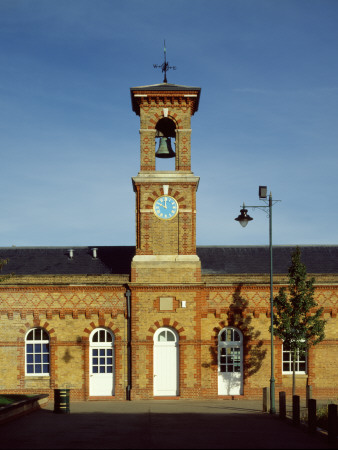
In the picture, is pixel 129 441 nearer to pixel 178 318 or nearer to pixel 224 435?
pixel 224 435

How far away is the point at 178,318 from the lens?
2864 centimetres

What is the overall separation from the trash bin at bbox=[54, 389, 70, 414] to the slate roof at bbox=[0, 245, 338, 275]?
8.28m

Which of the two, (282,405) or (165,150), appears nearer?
(282,405)

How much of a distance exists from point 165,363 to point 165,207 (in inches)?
273

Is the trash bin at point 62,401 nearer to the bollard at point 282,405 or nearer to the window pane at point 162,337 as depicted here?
the window pane at point 162,337

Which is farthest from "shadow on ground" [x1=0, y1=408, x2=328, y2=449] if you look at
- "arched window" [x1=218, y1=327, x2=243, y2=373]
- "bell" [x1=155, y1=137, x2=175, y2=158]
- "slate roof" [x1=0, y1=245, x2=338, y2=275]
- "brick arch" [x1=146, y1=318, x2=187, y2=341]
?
"bell" [x1=155, y1=137, x2=175, y2=158]

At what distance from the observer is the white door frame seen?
2855 centimetres

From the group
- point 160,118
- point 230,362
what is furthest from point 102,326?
point 160,118

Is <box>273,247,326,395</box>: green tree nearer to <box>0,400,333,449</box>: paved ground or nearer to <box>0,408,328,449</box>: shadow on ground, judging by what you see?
<box>0,400,333,449</box>: paved ground

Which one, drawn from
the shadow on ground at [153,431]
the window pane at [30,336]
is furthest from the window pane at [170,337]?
the window pane at [30,336]

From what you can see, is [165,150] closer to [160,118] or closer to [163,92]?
[160,118]

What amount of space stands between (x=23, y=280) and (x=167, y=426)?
12.6 meters

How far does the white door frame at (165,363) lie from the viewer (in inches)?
1124

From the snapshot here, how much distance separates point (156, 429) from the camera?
1838 centimetres
